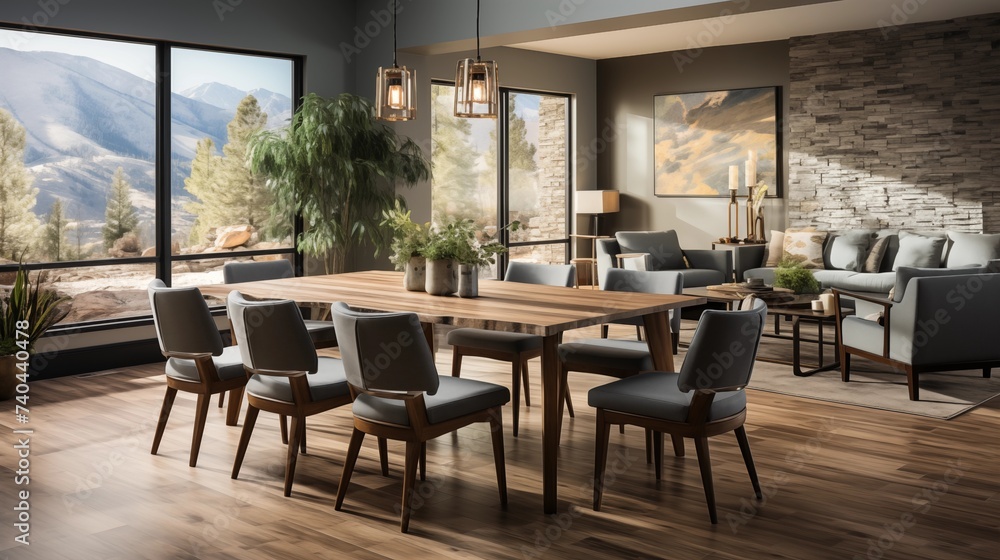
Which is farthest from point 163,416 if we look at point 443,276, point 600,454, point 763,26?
point 763,26

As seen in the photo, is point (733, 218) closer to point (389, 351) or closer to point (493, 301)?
point (493, 301)

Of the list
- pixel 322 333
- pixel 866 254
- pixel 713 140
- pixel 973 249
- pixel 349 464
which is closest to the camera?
pixel 349 464

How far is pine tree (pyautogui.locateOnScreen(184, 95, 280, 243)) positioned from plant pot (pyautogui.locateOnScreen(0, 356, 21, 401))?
1818 mm

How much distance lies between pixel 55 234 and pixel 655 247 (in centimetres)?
548

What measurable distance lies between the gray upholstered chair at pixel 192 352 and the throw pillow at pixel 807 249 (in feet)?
20.3

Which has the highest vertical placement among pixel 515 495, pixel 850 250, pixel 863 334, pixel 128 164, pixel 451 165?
pixel 451 165

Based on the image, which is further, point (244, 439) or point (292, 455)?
point (244, 439)

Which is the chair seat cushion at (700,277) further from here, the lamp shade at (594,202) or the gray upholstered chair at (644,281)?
the gray upholstered chair at (644,281)

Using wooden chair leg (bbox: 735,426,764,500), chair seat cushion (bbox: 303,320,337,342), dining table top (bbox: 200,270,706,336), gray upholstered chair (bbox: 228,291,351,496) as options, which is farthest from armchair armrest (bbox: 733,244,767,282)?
gray upholstered chair (bbox: 228,291,351,496)

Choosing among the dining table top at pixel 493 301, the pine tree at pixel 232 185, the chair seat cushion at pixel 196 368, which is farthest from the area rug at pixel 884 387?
the pine tree at pixel 232 185

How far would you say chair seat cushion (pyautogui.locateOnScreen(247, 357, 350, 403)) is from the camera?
387 centimetres

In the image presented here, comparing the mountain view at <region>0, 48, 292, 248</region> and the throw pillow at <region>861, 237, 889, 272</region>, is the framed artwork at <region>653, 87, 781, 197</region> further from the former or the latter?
the mountain view at <region>0, 48, 292, 248</region>

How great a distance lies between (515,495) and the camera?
12.6ft

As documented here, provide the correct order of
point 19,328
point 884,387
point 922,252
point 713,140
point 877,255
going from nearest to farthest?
Answer: point 19,328
point 884,387
point 922,252
point 877,255
point 713,140
